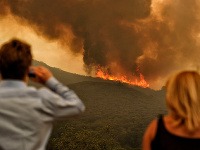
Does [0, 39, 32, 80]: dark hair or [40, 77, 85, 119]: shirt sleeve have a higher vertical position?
[0, 39, 32, 80]: dark hair

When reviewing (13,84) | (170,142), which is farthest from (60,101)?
(170,142)

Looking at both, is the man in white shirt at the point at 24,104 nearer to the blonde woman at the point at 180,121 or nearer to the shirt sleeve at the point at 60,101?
the shirt sleeve at the point at 60,101

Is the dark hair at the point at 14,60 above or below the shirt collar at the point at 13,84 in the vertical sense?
above

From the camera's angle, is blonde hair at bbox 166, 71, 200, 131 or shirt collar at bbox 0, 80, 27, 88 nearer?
shirt collar at bbox 0, 80, 27, 88

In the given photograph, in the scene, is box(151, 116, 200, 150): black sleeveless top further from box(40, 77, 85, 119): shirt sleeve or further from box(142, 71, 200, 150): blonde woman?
box(40, 77, 85, 119): shirt sleeve

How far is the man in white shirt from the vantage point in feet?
9.92

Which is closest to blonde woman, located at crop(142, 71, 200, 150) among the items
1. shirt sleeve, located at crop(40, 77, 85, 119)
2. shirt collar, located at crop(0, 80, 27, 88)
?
shirt sleeve, located at crop(40, 77, 85, 119)

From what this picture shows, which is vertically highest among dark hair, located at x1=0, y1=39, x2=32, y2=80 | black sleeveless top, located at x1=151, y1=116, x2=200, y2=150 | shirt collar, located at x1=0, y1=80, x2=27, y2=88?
dark hair, located at x1=0, y1=39, x2=32, y2=80

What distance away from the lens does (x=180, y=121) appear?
3355mm

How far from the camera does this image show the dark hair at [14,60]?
10.1ft

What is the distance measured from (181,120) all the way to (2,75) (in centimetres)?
137

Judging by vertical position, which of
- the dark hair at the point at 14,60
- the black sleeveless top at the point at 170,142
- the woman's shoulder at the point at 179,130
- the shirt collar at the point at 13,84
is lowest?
the black sleeveless top at the point at 170,142

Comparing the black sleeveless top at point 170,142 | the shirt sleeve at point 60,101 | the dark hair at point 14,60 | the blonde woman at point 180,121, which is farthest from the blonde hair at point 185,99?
the dark hair at point 14,60

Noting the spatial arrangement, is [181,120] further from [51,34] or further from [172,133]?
[51,34]
